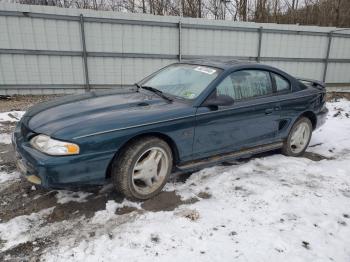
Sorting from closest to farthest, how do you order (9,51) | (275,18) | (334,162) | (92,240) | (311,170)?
(92,240) → (311,170) → (334,162) → (9,51) → (275,18)

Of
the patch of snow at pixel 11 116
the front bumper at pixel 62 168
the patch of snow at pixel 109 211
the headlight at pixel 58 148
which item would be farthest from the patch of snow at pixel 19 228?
the patch of snow at pixel 11 116

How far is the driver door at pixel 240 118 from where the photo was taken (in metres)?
3.67

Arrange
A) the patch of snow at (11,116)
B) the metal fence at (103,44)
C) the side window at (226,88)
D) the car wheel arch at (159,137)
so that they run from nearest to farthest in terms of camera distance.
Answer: the car wheel arch at (159,137), the side window at (226,88), the patch of snow at (11,116), the metal fence at (103,44)

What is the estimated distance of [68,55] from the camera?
9.00 meters

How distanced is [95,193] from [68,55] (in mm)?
6574

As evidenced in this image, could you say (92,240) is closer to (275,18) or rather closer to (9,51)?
(9,51)

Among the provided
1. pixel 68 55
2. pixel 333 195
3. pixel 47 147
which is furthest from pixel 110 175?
pixel 68 55

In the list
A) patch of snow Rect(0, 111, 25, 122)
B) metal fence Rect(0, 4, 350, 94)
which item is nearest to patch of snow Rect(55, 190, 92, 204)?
patch of snow Rect(0, 111, 25, 122)

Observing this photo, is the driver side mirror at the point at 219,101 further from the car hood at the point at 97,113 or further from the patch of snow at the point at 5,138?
the patch of snow at the point at 5,138

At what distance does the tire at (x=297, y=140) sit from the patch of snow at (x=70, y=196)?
3032 mm

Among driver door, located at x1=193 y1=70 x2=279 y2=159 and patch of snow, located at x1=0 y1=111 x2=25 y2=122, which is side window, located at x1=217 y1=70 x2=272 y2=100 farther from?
patch of snow, located at x1=0 y1=111 x2=25 y2=122

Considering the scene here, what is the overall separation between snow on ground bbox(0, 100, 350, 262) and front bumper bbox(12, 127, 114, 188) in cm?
39

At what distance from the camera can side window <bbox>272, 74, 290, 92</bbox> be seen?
451 centimetres

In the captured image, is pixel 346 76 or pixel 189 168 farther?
pixel 346 76
